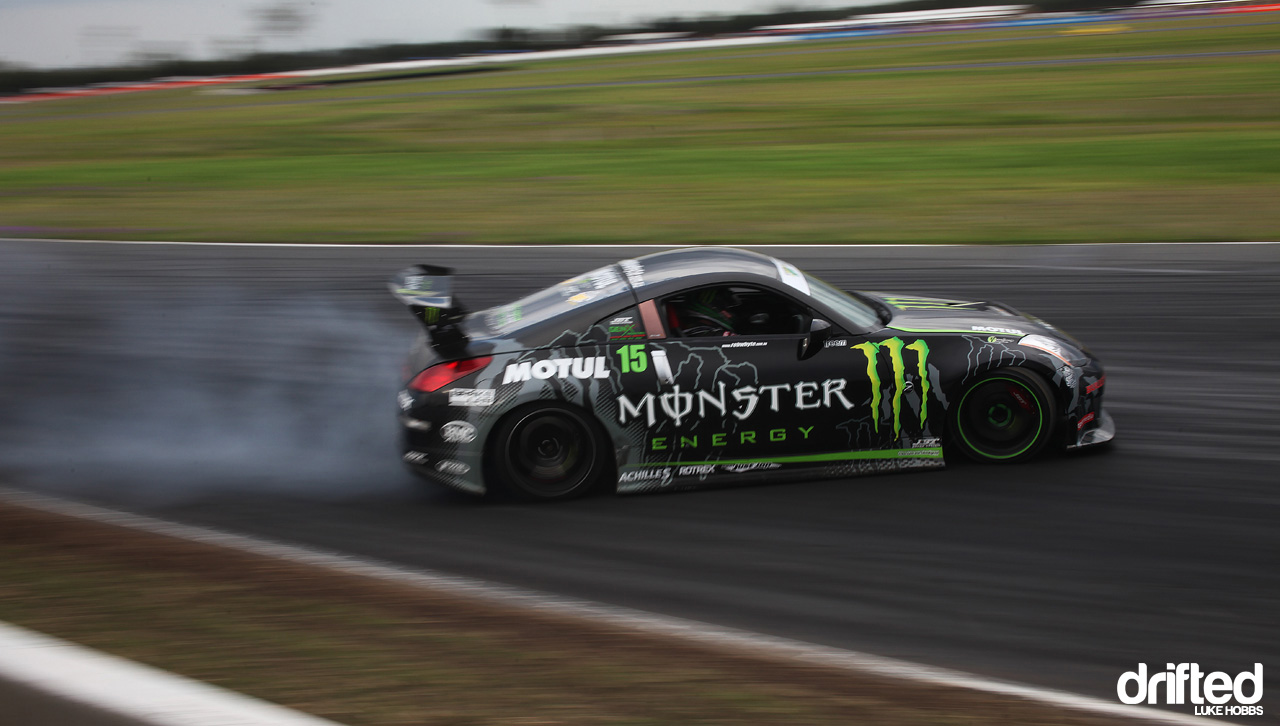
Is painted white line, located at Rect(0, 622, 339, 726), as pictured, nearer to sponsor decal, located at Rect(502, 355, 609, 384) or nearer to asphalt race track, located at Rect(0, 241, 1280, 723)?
asphalt race track, located at Rect(0, 241, 1280, 723)

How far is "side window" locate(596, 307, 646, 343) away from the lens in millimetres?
5672

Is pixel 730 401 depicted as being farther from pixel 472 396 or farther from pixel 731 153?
pixel 731 153

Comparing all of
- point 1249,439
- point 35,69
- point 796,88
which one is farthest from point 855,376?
point 35,69

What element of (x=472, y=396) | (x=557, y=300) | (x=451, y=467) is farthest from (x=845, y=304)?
(x=451, y=467)

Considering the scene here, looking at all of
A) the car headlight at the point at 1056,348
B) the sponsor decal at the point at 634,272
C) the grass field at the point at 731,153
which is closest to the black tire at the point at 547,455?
the sponsor decal at the point at 634,272

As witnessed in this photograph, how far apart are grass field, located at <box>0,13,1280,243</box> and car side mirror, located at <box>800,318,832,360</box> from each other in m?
6.54

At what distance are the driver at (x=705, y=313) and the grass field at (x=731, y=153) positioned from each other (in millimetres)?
6431

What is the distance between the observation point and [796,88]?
81.4 ft

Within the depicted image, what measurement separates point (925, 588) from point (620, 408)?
5.91ft

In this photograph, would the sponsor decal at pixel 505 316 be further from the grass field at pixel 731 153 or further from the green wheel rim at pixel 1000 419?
the grass field at pixel 731 153

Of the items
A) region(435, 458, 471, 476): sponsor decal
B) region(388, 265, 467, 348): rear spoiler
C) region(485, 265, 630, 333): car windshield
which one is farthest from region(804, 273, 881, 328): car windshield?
region(435, 458, 471, 476): sponsor decal

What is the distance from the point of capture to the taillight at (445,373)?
223 inches

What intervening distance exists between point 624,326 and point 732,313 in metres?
0.61

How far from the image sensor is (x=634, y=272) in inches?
238
